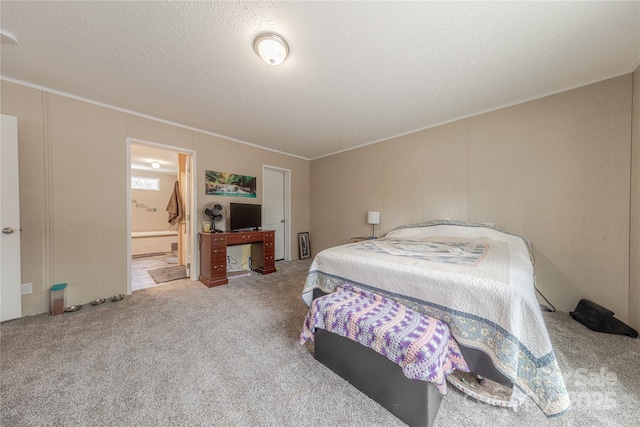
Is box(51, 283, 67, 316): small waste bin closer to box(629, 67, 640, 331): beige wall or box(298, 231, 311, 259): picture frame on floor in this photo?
box(298, 231, 311, 259): picture frame on floor

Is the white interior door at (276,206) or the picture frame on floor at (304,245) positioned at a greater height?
the white interior door at (276,206)

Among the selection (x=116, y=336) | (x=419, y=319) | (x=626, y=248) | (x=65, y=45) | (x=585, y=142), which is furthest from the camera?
(x=585, y=142)

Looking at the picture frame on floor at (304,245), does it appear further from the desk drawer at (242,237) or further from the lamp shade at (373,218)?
the lamp shade at (373,218)

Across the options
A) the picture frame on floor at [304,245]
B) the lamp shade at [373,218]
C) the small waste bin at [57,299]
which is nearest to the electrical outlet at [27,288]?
the small waste bin at [57,299]

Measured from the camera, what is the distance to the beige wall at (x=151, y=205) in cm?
639

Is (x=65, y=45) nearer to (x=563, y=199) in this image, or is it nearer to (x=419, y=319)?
(x=419, y=319)

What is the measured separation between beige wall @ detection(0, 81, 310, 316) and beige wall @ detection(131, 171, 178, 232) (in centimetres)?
386

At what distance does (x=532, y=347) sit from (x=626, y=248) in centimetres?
224

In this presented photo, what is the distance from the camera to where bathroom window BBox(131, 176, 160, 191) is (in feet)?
20.9

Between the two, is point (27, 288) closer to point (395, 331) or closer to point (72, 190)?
point (72, 190)

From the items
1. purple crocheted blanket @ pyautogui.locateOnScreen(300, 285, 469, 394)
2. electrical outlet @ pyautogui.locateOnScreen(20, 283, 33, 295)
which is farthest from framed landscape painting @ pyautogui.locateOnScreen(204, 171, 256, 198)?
purple crocheted blanket @ pyautogui.locateOnScreen(300, 285, 469, 394)

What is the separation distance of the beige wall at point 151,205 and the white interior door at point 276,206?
3.52 metres

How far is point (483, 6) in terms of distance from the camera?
140cm

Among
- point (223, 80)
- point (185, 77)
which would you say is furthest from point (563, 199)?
point (185, 77)
